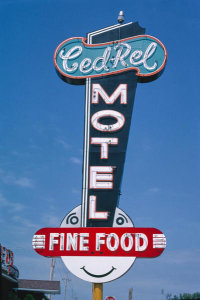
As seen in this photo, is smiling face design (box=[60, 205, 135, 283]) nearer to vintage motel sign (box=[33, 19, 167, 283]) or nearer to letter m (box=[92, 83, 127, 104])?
vintage motel sign (box=[33, 19, 167, 283])

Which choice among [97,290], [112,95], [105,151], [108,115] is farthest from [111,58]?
[97,290]

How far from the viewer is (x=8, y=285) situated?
26.3 metres

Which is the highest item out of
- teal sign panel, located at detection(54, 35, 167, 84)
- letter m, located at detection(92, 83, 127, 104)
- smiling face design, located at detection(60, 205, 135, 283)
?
teal sign panel, located at detection(54, 35, 167, 84)

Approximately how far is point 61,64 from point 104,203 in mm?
6876

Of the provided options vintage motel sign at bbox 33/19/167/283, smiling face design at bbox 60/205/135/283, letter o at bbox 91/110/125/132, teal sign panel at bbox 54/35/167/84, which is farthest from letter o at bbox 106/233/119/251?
teal sign panel at bbox 54/35/167/84

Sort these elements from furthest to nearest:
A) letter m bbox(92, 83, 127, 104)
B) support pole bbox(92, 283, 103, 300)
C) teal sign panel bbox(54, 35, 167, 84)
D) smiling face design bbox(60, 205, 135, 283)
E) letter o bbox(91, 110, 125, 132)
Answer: teal sign panel bbox(54, 35, 167, 84) < letter m bbox(92, 83, 127, 104) < letter o bbox(91, 110, 125, 132) < support pole bbox(92, 283, 103, 300) < smiling face design bbox(60, 205, 135, 283)

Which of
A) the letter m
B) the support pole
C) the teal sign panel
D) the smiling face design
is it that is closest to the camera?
the smiling face design

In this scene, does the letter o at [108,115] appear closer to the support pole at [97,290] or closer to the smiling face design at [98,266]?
the smiling face design at [98,266]

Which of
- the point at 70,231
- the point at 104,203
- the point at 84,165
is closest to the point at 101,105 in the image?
the point at 84,165

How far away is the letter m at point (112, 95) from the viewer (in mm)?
18438

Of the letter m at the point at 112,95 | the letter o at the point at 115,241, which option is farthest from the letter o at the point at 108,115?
the letter o at the point at 115,241

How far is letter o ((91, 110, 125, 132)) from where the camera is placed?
1789cm

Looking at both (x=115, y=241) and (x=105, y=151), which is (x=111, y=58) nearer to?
(x=105, y=151)

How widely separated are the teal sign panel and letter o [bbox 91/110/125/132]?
1.97 meters
